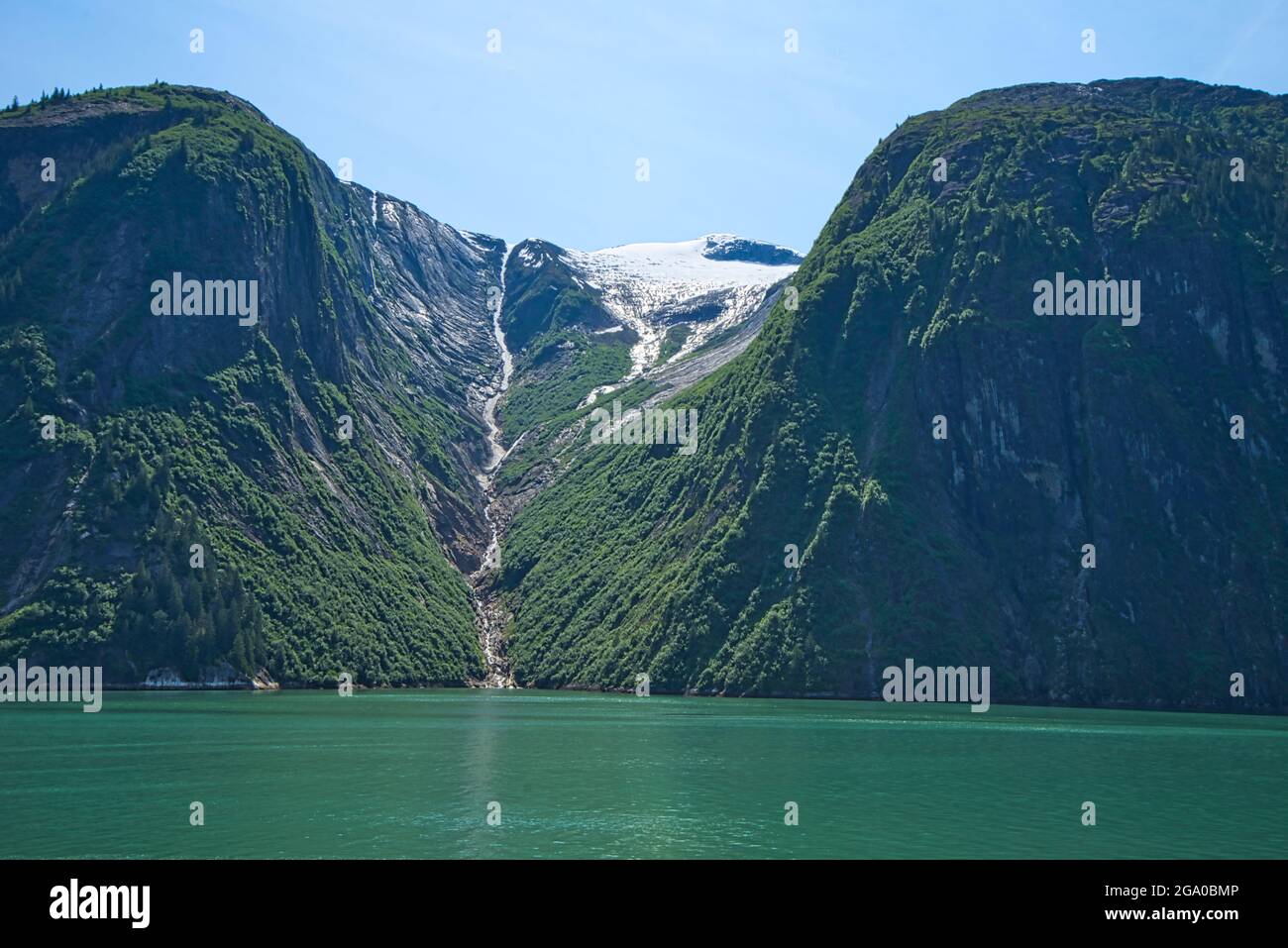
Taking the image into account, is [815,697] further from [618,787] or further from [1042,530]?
[618,787]

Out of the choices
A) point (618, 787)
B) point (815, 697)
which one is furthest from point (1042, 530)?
point (618, 787)

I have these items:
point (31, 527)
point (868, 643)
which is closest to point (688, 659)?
point (868, 643)

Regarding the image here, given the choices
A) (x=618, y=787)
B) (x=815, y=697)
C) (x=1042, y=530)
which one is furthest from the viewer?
(x=1042, y=530)

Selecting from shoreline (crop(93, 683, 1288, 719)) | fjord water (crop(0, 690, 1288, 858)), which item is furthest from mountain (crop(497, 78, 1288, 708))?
fjord water (crop(0, 690, 1288, 858))

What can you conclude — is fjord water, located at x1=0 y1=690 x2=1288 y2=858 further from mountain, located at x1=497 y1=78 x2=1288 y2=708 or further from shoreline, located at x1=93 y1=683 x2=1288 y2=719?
mountain, located at x1=497 y1=78 x2=1288 y2=708

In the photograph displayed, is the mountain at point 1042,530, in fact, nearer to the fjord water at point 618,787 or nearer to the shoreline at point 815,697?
the shoreline at point 815,697

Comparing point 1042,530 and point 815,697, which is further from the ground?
point 1042,530

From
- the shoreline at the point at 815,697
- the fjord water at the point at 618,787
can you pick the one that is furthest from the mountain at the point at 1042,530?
the fjord water at the point at 618,787
